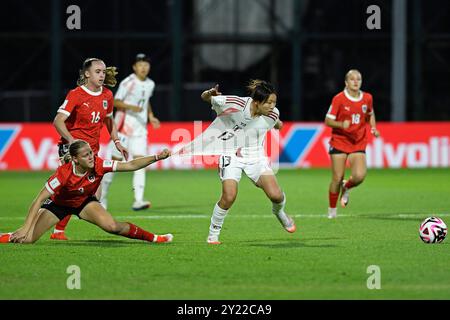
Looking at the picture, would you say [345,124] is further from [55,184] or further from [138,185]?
[55,184]

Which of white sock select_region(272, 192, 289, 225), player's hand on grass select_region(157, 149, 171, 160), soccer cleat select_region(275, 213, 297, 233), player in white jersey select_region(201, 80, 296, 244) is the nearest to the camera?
player's hand on grass select_region(157, 149, 171, 160)

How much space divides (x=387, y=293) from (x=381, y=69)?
82.7 feet

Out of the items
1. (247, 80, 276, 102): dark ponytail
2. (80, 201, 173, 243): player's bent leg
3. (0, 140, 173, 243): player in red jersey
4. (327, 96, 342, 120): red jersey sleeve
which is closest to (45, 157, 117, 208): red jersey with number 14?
(0, 140, 173, 243): player in red jersey

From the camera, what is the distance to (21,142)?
25516 mm

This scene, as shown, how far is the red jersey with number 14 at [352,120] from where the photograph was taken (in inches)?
598

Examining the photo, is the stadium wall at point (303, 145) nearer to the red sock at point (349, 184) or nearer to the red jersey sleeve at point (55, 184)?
the red sock at point (349, 184)

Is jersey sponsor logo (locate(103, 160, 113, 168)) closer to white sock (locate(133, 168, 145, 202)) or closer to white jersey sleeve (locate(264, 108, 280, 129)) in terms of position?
white jersey sleeve (locate(264, 108, 280, 129))

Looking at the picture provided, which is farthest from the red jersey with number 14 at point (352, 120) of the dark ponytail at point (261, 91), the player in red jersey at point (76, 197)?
the player in red jersey at point (76, 197)

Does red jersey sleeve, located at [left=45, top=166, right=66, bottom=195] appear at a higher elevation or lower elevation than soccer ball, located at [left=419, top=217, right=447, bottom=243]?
higher

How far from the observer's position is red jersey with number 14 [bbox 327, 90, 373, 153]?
15180 mm

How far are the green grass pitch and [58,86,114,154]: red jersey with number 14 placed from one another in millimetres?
1275

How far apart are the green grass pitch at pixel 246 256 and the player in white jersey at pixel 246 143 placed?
0.54m

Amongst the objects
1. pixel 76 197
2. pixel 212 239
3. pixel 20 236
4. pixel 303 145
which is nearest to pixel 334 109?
pixel 212 239
